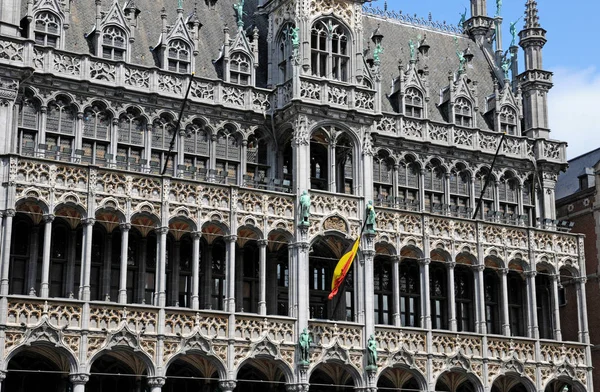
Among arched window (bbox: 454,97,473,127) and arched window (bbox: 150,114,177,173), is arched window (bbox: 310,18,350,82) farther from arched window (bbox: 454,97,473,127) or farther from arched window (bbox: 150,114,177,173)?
arched window (bbox: 454,97,473,127)

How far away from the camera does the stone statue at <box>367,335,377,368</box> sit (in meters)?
44.7

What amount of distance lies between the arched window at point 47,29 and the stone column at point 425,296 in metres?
19.0

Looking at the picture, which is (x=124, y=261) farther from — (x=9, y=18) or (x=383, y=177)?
(x=383, y=177)

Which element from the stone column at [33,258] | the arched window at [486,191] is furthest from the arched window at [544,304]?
the stone column at [33,258]

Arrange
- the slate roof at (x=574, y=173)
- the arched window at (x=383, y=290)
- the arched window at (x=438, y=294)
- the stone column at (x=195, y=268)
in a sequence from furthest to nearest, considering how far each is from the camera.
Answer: the slate roof at (x=574, y=173) < the arched window at (x=438, y=294) < the arched window at (x=383, y=290) < the stone column at (x=195, y=268)

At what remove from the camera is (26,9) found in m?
44.4

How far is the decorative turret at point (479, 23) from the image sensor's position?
61812 mm

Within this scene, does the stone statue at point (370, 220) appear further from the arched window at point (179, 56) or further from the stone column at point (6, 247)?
the stone column at point (6, 247)

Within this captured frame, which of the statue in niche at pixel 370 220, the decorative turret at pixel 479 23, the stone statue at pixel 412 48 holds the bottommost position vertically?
the statue in niche at pixel 370 220

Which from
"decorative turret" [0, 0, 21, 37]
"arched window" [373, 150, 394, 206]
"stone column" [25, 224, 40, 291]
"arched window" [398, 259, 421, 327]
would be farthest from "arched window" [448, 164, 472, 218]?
"decorative turret" [0, 0, 21, 37]

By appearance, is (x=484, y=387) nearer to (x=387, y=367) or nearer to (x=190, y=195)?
(x=387, y=367)

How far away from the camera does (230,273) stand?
43062 mm

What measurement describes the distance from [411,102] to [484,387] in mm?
14690

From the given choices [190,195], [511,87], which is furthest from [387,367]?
[511,87]
